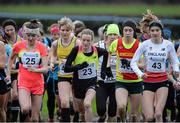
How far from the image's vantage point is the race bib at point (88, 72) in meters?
14.4

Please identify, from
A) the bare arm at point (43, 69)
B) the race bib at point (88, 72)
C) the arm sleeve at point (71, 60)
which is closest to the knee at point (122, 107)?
the race bib at point (88, 72)

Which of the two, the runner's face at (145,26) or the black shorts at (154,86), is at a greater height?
the runner's face at (145,26)

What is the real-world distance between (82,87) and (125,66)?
3.41 ft

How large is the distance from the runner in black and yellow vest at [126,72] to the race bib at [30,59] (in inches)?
70.2

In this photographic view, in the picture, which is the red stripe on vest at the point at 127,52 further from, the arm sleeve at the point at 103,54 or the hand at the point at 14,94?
the hand at the point at 14,94

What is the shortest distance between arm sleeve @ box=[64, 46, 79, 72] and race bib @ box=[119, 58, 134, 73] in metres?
1.02

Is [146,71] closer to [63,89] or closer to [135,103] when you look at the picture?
[135,103]

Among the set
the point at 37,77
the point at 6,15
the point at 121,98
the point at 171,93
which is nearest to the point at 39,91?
the point at 37,77

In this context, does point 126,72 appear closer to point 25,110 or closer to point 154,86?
point 154,86

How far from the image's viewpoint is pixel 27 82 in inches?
553

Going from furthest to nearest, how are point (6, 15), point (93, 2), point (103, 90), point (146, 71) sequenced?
point (93, 2) < point (6, 15) < point (103, 90) < point (146, 71)

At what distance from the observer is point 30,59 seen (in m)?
14.1

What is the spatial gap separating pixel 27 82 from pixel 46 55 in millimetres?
719

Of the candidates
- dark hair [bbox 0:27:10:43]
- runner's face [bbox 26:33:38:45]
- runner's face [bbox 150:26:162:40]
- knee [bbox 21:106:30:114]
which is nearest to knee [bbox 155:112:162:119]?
runner's face [bbox 150:26:162:40]
